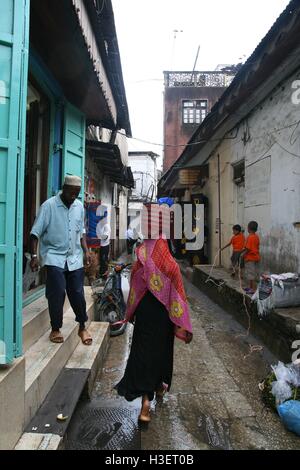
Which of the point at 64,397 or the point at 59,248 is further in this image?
the point at 59,248

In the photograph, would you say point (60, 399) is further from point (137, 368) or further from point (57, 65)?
point (57, 65)

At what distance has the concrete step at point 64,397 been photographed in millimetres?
2369

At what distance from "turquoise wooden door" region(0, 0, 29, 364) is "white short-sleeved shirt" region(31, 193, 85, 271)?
1175mm

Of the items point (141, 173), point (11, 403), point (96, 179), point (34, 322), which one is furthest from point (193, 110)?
point (11, 403)

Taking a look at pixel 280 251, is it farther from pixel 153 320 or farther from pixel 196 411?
pixel 153 320

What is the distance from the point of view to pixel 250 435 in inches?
115

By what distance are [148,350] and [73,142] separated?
3648 millimetres

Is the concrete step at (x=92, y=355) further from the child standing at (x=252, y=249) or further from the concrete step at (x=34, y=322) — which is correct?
the child standing at (x=252, y=249)

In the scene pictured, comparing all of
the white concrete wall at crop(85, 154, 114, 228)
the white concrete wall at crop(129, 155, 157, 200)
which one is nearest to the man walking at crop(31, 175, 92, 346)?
the white concrete wall at crop(85, 154, 114, 228)

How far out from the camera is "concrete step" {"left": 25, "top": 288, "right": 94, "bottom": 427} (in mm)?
2627

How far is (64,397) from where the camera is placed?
2.98 m

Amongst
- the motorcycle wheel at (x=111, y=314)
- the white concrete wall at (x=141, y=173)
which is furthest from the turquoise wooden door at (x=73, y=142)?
the white concrete wall at (x=141, y=173)

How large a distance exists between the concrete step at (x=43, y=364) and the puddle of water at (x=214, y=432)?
1.39 metres

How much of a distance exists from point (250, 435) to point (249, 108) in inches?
270
